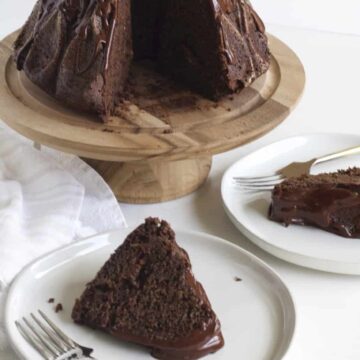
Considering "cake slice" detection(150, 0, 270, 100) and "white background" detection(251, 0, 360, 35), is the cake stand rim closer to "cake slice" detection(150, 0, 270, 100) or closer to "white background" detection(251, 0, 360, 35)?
"cake slice" detection(150, 0, 270, 100)

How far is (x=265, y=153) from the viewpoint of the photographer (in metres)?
1.73

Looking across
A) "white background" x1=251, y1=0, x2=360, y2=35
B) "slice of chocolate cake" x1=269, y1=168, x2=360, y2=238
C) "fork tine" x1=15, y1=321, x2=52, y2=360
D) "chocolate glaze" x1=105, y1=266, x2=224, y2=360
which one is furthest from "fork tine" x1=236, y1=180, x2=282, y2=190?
"white background" x1=251, y1=0, x2=360, y2=35

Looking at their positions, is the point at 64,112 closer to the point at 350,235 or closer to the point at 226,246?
the point at 226,246

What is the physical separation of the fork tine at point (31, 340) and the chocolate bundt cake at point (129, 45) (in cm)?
44

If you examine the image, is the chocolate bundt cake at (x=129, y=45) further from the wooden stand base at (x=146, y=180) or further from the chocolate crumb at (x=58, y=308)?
the chocolate crumb at (x=58, y=308)

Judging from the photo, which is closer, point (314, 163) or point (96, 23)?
point (96, 23)

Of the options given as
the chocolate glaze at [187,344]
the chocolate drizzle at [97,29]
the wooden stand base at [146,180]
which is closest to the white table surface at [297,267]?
the wooden stand base at [146,180]

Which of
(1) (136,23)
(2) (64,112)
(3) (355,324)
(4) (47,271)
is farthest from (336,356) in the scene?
(1) (136,23)

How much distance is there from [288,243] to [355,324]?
0.18 meters

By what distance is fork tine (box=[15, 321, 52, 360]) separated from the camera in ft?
3.89

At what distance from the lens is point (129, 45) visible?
5.53 ft

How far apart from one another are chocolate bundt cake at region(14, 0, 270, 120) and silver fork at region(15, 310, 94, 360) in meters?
0.42

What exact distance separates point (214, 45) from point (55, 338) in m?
0.67

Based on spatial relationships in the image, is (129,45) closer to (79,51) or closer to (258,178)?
(79,51)
